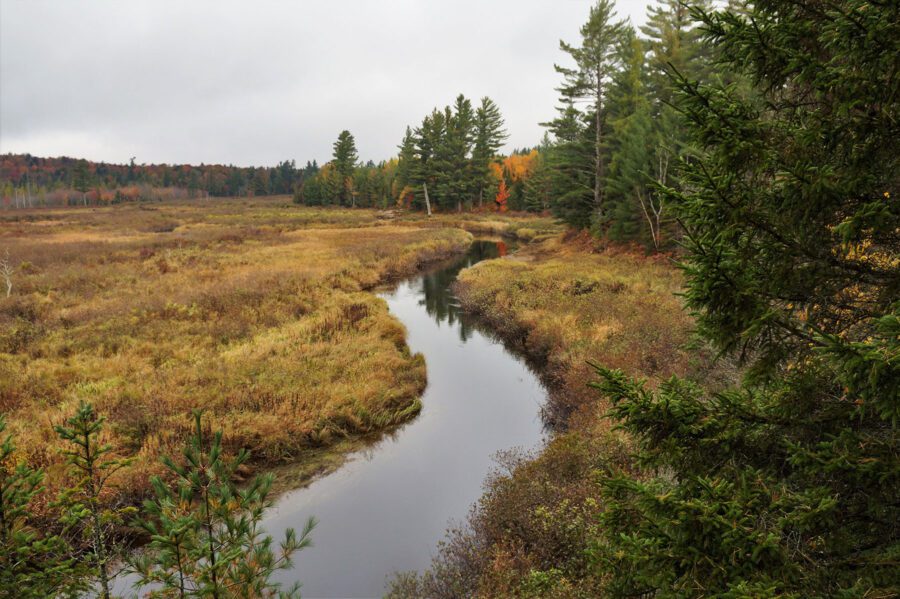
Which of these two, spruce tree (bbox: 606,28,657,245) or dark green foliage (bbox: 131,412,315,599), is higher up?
spruce tree (bbox: 606,28,657,245)

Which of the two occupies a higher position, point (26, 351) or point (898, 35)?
point (898, 35)

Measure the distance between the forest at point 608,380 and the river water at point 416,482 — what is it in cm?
43

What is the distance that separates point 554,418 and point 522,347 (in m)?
5.87

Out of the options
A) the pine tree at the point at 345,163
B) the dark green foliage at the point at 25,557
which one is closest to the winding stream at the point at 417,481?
the dark green foliage at the point at 25,557

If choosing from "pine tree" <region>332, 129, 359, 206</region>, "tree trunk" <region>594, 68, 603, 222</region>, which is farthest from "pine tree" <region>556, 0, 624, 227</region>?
"pine tree" <region>332, 129, 359, 206</region>

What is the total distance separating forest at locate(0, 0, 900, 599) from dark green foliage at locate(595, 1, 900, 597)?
2cm

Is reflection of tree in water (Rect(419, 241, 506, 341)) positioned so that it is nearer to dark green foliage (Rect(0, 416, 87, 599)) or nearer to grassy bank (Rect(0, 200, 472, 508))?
grassy bank (Rect(0, 200, 472, 508))

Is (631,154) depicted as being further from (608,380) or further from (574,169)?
(608,380)

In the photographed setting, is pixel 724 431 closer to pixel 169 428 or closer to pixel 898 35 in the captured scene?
pixel 898 35

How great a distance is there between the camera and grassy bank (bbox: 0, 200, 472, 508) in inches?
405

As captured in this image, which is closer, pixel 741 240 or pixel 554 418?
pixel 741 240

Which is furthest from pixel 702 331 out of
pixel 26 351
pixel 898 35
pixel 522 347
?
pixel 26 351

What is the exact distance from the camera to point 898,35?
2742mm

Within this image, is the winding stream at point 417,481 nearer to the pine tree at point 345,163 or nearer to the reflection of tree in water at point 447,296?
the reflection of tree in water at point 447,296
